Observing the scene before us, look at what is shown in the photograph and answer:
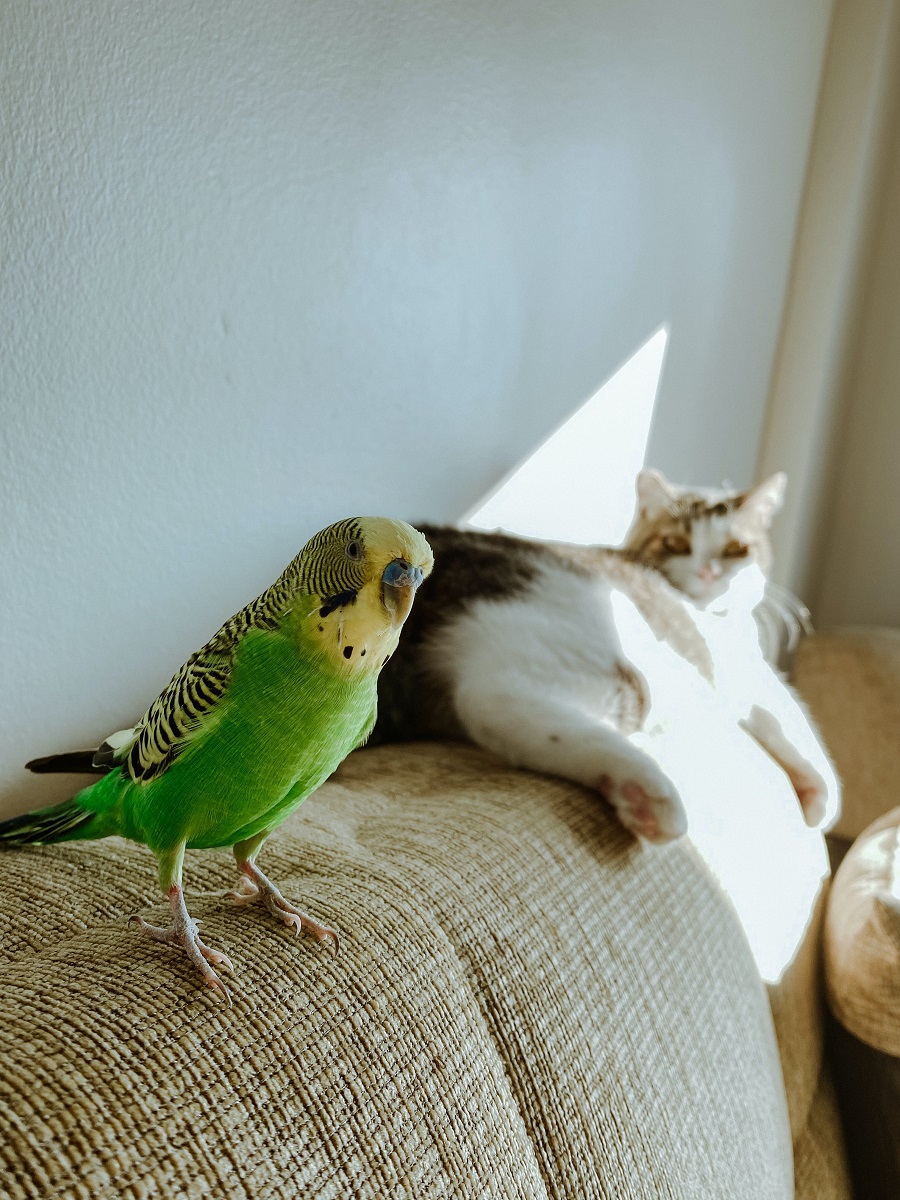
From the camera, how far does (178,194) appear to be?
790mm

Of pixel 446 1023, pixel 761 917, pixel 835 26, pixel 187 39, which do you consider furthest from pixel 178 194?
pixel 835 26

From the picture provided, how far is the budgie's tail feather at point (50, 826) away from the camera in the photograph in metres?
0.54

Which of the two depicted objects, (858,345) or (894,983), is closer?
(894,983)

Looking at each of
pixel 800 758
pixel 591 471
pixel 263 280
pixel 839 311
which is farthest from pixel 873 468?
pixel 263 280

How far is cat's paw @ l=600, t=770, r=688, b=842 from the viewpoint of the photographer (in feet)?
2.91

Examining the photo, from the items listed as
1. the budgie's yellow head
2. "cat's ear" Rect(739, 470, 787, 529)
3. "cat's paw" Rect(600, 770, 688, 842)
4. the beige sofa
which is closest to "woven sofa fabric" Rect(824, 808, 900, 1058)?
the beige sofa

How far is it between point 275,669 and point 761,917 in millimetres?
835

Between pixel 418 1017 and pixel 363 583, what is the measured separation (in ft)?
0.97

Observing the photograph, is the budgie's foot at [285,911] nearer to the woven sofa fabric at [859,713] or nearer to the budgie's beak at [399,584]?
the budgie's beak at [399,584]

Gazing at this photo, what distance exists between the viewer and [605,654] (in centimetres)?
117

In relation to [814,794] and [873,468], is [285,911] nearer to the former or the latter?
[814,794]

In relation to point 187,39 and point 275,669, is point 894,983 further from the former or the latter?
point 187,39

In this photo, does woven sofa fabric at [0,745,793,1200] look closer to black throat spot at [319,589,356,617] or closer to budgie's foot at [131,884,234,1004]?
budgie's foot at [131,884,234,1004]

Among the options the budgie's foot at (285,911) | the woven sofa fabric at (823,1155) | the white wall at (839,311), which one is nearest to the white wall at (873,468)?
the white wall at (839,311)
